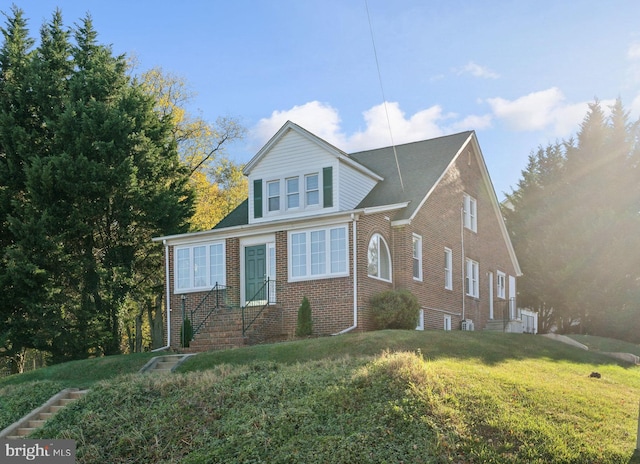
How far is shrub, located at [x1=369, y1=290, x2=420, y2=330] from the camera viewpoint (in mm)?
20734

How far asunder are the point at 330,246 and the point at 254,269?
10.4ft

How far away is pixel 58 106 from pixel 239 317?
38.4 feet

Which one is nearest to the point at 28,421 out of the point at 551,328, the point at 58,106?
the point at 58,106

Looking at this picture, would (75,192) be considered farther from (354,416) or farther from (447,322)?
(354,416)

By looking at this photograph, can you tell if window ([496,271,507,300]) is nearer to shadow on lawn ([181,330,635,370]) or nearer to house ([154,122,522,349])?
house ([154,122,522,349])

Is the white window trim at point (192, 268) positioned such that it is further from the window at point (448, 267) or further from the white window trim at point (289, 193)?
the window at point (448, 267)

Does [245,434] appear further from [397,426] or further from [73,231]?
[73,231]

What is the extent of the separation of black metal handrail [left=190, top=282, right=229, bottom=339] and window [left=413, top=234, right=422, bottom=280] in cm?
592

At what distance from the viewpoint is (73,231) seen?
87.3 feet

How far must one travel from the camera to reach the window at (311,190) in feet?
76.6

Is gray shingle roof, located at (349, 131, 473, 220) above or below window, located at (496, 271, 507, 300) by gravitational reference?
above

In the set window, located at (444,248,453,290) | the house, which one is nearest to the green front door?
the house

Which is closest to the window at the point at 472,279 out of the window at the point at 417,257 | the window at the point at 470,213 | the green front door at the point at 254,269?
the window at the point at 470,213

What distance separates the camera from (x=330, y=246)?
21.3 metres
